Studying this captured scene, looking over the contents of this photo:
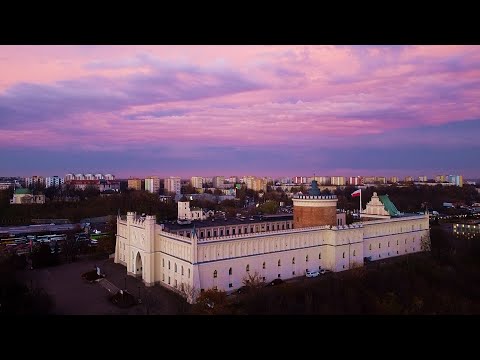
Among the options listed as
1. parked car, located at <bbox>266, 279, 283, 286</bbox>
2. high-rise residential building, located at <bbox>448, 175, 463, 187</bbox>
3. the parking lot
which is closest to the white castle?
parked car, located at <bbox>266, 279, 283, 286</bbox>

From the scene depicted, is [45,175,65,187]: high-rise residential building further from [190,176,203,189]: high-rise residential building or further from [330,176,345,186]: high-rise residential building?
[330,176,345,186]: high-rise residential building

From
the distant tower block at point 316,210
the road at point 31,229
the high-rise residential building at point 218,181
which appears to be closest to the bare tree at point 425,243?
the distant tower block at point 316,210

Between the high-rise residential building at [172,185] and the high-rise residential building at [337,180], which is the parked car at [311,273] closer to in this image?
the high-rise residential building at [172,185]

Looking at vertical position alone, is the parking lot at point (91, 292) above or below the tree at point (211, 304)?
below

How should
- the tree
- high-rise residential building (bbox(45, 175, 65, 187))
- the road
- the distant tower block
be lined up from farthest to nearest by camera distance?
high-rise residential building (bbox(45, 175, 65, 187))
the road
the distant tower block
the tree

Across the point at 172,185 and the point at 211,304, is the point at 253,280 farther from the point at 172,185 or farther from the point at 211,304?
the point at 172,185

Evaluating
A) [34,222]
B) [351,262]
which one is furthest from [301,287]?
[34,222]

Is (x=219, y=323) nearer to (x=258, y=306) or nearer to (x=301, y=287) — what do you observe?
(x=258, y=306)
